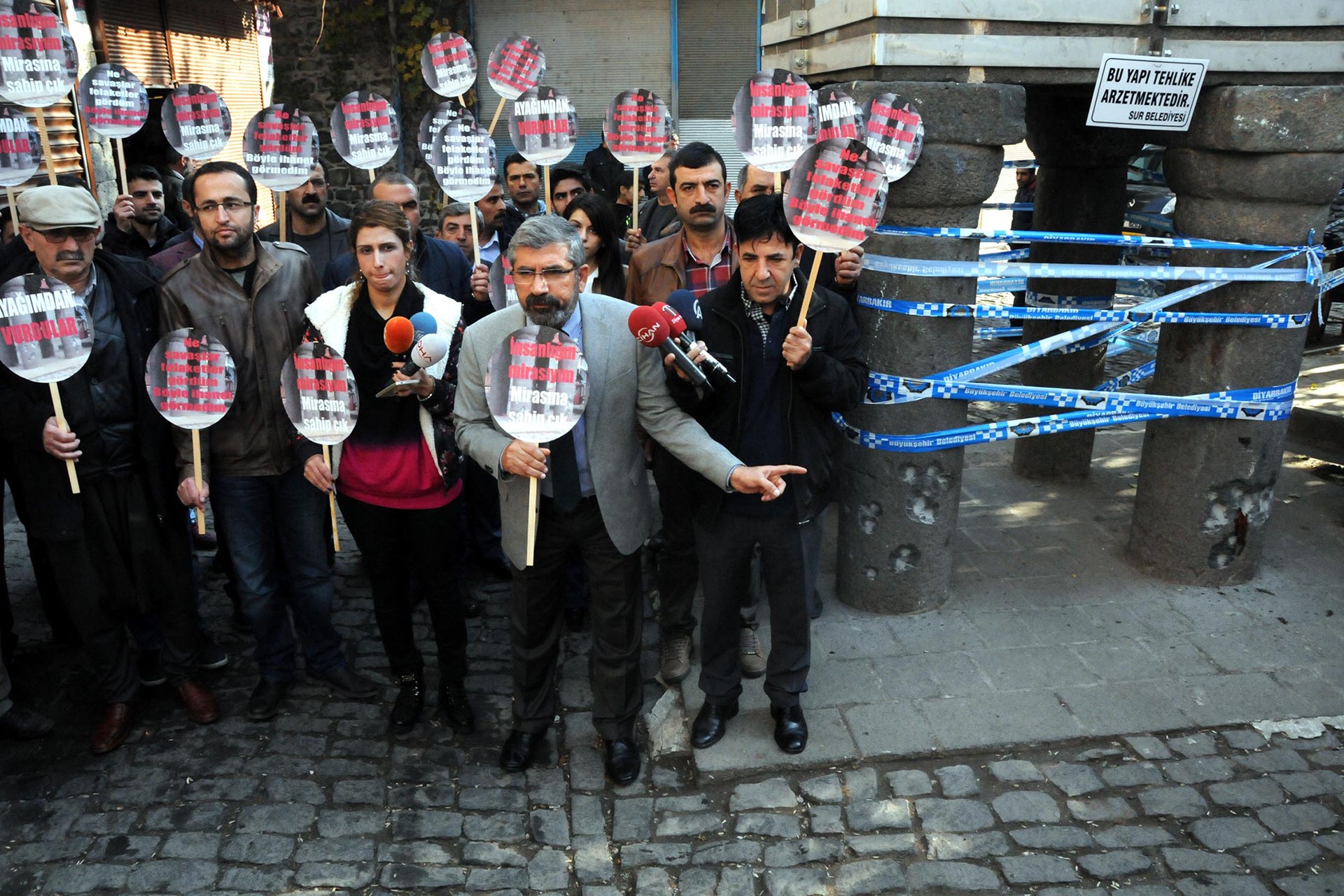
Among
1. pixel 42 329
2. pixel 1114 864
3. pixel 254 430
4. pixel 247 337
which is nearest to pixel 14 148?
pixel 42 329

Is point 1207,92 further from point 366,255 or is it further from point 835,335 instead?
point 366,255

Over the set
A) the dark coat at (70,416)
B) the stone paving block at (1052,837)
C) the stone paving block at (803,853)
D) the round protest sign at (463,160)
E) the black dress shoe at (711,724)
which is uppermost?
the round protest sign at (463,160)

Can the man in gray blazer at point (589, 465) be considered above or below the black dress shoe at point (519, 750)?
above

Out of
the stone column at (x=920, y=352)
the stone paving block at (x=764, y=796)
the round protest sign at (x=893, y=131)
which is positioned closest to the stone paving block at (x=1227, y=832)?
the stone paving block at (x=764, y=796)

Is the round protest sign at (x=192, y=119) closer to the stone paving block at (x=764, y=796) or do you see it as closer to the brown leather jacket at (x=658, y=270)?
the brown leather jacket at (x=658, y=270)

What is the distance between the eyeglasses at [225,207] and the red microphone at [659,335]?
1814 millimetres

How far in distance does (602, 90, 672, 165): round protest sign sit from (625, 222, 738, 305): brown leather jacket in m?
0.75

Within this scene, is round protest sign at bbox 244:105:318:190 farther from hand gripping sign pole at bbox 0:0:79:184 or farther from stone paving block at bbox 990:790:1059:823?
stone paving block at bbox 990:790:1059:823

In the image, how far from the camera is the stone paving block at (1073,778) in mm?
3887

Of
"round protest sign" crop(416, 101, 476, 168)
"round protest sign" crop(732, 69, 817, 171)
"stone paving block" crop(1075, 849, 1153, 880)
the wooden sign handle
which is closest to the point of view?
"stone paving block" crop(1075, 849, 1153, 880)

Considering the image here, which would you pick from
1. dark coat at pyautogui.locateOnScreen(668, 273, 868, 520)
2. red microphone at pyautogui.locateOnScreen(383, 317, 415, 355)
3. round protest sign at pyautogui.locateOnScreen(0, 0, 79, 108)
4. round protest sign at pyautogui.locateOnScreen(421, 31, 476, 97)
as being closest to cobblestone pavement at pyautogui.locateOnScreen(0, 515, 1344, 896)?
dark coat at pyautogui.locateOnScreen(668, 273, 868, 520)

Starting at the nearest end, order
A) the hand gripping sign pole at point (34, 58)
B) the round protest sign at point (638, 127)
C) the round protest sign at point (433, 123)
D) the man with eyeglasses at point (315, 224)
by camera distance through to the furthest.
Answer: the hand gripping sign pole at point (34, 58) < the round protest sign at point (433, 123) < the round protest sign at point (638, 127) < the man with eyeglasses at point (315, 224)

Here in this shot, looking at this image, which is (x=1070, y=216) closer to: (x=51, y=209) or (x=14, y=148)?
(x=51, y=209)

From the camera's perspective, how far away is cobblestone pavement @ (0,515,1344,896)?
11.5ft
